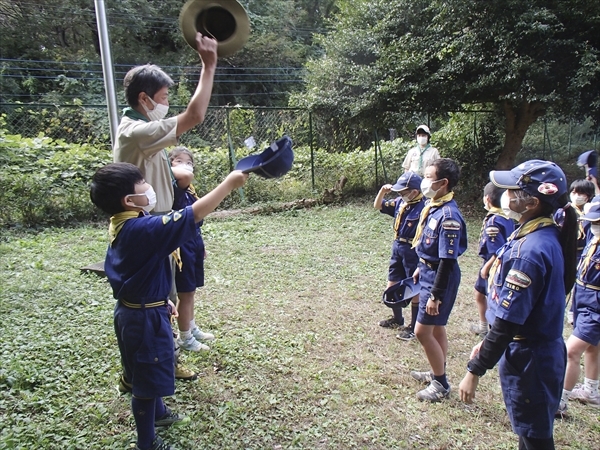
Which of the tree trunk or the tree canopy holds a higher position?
the tree canopy

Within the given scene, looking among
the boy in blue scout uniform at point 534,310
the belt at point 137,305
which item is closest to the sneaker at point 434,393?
the boy in blue scout uniform at point 534,310

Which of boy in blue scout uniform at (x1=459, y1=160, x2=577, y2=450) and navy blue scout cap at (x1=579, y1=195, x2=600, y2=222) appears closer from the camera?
boy in blue scout uniform at (x1=459, y1=160, x2=577, y2=450)

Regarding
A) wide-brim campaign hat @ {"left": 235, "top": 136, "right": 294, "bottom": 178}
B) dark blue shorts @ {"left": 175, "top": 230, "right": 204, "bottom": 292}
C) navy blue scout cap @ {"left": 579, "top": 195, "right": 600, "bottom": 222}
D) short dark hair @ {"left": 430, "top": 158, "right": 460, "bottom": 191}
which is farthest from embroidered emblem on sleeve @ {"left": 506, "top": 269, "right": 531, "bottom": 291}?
dark blue shorts @ {"left": 175, "top": 230, "right": 204, "bottom": 292}

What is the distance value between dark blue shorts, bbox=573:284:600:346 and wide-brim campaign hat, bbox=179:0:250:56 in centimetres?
289

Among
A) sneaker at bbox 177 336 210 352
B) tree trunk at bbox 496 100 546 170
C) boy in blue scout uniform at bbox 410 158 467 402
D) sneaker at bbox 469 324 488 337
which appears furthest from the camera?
tree trunk at bbox 496 100 546 170

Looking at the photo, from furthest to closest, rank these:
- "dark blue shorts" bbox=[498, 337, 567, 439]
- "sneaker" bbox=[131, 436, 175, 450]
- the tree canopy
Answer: the tree canopy → "sneaker" bbox=[131, 436, 175, 450] → "dark blue shorts" bbox=[498, 337, 567, 439]

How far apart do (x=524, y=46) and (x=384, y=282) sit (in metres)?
6.03

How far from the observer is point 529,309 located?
1.93 meters

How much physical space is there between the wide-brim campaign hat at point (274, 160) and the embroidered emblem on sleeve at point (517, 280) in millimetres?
1118

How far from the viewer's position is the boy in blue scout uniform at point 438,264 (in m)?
2.96

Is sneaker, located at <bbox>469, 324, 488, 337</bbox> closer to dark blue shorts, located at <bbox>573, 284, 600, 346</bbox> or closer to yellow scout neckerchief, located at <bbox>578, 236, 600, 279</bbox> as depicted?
dark blue shorts, located at <bbox>573, 284, 600, 346</bbox>

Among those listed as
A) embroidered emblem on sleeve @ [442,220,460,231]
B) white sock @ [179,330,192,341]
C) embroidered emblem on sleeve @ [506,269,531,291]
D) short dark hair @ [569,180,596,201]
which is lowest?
white sock @ [179,330,192,341]

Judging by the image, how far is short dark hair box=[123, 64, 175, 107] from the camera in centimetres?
247

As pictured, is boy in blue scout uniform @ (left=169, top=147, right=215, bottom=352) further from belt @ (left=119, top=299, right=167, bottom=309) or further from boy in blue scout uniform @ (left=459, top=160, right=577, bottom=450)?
boy in blue scout uniform @ (left=459, top=160, right=577, bottom=450)
